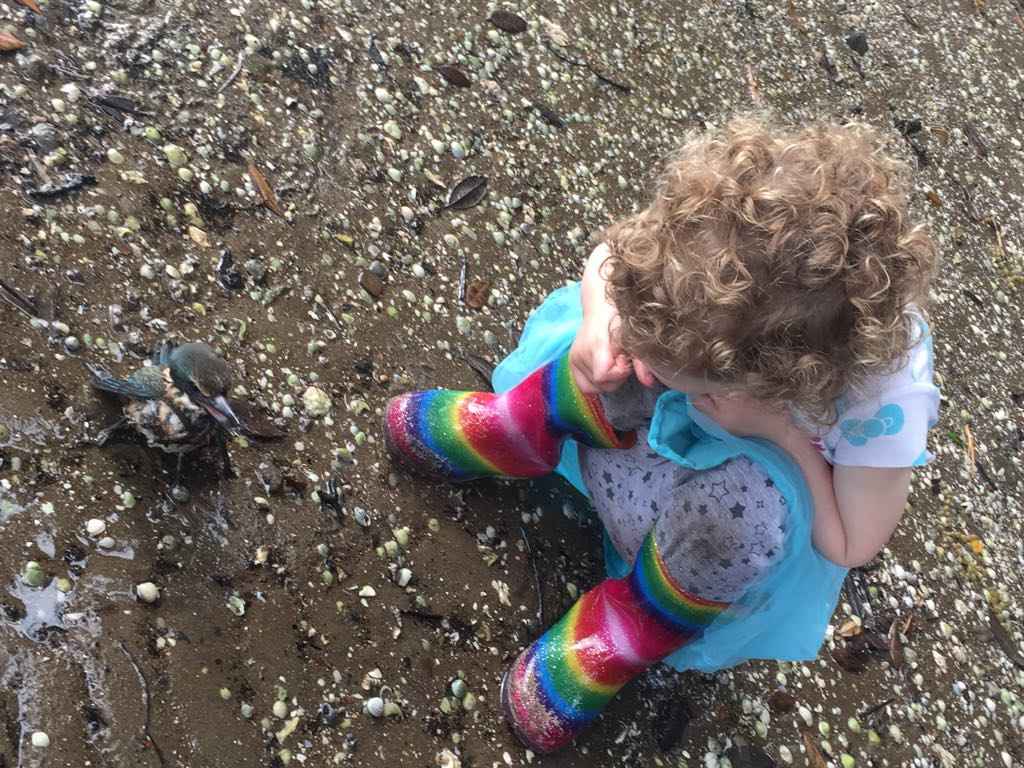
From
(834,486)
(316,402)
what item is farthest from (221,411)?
(834,486)

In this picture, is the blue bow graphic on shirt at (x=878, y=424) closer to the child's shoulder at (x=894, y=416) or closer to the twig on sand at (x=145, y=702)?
the child's shoulder at (x=894, y=416)

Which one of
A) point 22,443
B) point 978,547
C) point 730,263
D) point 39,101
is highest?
point 730,263

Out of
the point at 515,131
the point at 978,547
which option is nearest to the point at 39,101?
the point at 515,131

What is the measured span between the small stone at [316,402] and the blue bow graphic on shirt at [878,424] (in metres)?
1.56

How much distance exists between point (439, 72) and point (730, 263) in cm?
245

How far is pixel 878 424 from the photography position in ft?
6.29

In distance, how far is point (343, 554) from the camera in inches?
100

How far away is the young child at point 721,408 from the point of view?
1.62m

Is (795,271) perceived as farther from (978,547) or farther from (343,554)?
(978,547)

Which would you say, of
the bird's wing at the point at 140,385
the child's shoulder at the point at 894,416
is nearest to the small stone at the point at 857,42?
the child's shoulder at the point at 894,416

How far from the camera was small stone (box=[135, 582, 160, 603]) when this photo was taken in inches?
86.0

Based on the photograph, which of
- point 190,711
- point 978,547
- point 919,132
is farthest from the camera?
point 919,132

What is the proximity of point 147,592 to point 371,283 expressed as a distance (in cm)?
132

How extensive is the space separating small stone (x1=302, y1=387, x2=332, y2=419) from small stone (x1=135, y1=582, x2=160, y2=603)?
0.72 m
